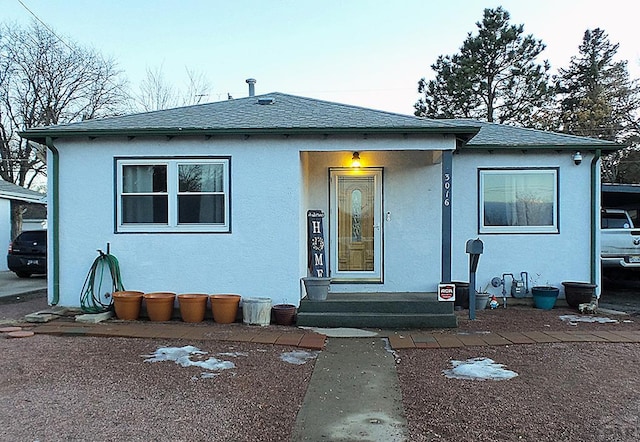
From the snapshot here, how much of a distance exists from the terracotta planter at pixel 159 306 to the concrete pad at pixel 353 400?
2.92 metres

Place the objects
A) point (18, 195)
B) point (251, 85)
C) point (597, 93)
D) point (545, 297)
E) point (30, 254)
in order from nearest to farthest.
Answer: point (545, 297) < point (251, 85) < point (30, 254) < point (18, 195) < point (597, 93)

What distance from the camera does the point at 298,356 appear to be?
20.0 feet

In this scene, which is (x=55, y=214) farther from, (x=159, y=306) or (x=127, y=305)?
(x=159, y=306)

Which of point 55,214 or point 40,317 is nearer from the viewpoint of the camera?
point 40,317

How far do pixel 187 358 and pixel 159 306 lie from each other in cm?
240

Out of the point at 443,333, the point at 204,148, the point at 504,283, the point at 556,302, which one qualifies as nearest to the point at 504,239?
the point at 504,283

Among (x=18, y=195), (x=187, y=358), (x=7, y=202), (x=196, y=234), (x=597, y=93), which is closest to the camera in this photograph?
(x=187, y=358)

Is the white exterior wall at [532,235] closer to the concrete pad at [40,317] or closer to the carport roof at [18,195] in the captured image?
the concrete pad at [40,317]

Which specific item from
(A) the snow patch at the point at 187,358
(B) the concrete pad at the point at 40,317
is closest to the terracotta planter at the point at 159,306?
(B) the concrete pad at the point at 40,317

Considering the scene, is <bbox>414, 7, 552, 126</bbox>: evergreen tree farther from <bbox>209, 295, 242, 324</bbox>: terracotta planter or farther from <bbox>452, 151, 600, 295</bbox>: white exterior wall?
<bbox>209, 295, 242, 324</bbox>: terracotta planter

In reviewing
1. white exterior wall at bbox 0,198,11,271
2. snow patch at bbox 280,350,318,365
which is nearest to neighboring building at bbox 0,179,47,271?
white exterior wall at bbox 0,198,11,271

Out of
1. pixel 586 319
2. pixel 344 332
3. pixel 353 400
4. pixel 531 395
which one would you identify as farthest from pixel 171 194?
pixel 586 319

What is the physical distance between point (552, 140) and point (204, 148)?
6.21 meters

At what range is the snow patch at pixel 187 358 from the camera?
218 inches
